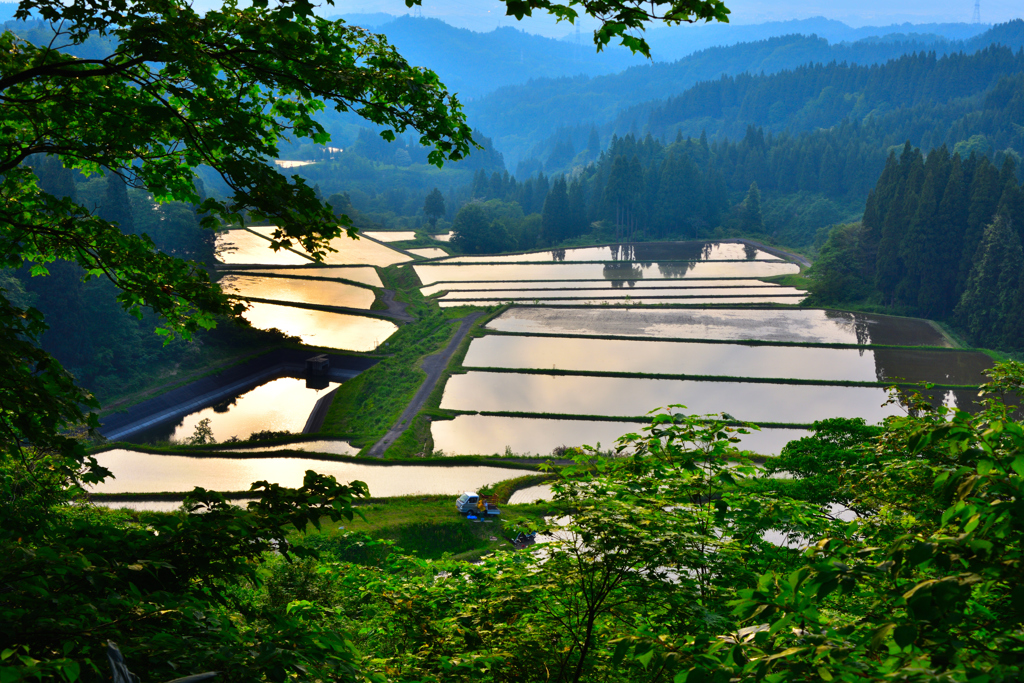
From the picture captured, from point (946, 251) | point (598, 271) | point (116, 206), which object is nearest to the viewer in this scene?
point (116, 206)

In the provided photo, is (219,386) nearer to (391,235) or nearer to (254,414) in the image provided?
(254,414)

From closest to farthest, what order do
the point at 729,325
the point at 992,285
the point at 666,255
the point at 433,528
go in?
the point at 433,528 < the point at 729,325 < the point at 992,285 < the point at 666,255

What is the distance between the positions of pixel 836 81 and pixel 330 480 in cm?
21470

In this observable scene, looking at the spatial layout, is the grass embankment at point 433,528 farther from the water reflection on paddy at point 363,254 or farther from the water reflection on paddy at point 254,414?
the water reflection on paddy at point 363,254

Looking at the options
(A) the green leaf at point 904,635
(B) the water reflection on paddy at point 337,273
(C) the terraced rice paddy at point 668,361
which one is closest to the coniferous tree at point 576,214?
(C) the terraced rice paddy at point 668,361

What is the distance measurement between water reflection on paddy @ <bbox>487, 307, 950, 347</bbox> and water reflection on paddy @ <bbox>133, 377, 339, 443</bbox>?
56.0ft

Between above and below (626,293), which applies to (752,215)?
above

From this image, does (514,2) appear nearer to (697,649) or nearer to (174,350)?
(697,649)

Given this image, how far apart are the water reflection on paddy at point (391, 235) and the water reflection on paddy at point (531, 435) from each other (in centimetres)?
6860

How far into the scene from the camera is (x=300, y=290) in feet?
187

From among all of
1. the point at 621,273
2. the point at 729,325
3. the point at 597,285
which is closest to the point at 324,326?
the point at 597,285

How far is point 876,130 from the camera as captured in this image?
13800 centimetres

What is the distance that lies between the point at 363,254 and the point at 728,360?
173 feet

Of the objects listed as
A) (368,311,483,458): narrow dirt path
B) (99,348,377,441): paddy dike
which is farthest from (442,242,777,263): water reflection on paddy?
(99,348,377,441): paddy dike
